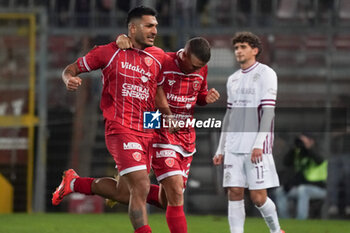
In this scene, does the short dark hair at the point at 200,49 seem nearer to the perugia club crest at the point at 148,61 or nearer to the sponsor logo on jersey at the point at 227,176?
the perugia club crest at the point at 148,61

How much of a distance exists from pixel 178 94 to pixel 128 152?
686 mm

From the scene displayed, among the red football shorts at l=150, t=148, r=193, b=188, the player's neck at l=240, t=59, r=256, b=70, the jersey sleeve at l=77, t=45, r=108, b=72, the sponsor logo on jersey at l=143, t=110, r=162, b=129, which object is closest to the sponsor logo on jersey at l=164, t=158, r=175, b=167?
the red football shorts at l=150, t=148, r=193, b=188

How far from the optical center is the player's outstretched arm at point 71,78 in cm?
499

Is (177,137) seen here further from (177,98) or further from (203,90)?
(203,90)

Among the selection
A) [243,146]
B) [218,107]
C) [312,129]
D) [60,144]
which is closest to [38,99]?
[60,144]

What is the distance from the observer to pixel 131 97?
5309mm

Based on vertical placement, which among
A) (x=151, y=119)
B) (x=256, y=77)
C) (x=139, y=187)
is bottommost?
(x=139, y=187)

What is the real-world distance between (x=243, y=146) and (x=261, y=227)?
7.57 ft

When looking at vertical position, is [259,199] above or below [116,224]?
above

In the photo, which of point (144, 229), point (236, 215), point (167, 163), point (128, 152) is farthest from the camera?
point (236, 215)

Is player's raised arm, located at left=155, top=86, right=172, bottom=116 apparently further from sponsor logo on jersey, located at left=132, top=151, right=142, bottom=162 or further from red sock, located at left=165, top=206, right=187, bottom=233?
red sock, located at left=165, top=206, right=187, bottom=233

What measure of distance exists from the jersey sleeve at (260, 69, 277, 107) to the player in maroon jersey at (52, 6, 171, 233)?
3.19ft

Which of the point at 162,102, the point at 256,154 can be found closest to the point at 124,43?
the point at 162,102

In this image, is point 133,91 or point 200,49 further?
point 200,49
